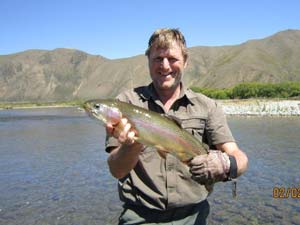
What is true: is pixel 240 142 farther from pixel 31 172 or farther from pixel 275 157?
pixel 31 172

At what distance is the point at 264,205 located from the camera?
16.3m

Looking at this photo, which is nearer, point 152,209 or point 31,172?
point 152,209

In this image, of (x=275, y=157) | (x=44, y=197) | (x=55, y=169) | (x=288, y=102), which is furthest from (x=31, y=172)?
(x=288, y=102)

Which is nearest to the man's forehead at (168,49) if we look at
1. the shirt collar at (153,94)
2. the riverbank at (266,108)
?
the shirt collar at (153,94)

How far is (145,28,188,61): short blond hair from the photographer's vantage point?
16.9 ft

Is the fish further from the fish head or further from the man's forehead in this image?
the man's forehead

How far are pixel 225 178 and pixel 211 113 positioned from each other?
1.01 m
